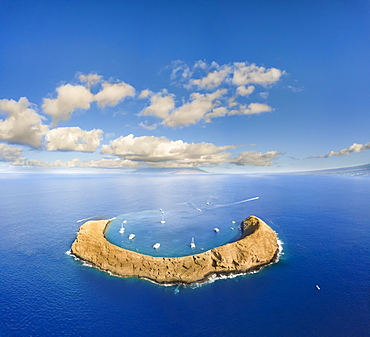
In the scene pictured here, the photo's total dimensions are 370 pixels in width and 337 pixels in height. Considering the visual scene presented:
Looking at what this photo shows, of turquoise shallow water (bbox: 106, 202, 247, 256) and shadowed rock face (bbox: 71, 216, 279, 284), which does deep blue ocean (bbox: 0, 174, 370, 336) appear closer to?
turquoise shallow water (bbox: 106, 202, 247, 256)

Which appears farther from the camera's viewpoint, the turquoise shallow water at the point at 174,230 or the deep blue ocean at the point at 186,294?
the turquoise shallow water at the point at 174,230

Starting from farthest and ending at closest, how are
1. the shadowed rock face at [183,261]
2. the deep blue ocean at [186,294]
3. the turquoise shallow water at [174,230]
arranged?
the turquoise shallow water at [174,230] < the shadowed rock face at [183,261] < the deep blue ocean at [186,294]

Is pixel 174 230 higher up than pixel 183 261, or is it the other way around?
pixel 183 261

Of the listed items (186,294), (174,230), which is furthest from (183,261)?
(174,230)

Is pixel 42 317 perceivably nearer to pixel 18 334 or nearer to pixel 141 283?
pixel 18 334

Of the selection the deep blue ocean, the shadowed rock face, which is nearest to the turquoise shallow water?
the deep blue ocean

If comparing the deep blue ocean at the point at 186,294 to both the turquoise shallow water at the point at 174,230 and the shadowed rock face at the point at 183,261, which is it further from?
the shadowed rock face at the point at 183,261

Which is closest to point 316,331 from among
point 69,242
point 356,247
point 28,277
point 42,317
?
point 356,247

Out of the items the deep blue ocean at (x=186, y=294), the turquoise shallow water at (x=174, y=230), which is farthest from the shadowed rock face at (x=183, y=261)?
the turquoise shallow water at (x=174, y=230)

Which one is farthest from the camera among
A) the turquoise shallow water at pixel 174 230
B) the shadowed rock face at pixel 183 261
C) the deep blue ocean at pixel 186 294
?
the turquoise shallow water at pixel 174 230

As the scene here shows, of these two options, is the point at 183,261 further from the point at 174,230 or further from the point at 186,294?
the point at 174,230
